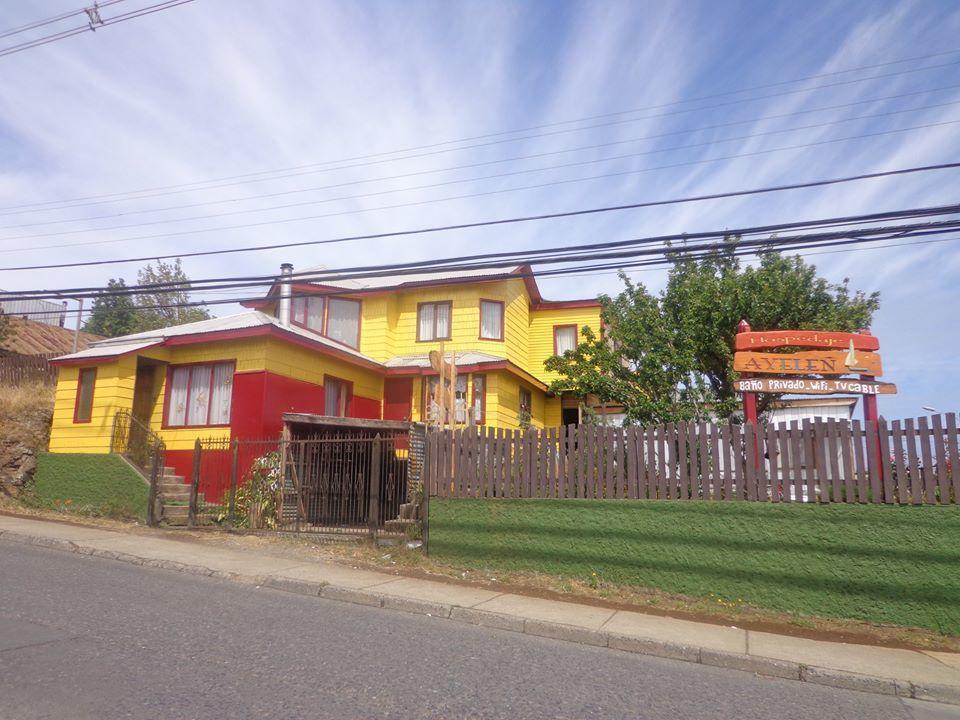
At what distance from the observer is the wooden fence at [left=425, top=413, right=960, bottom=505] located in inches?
323

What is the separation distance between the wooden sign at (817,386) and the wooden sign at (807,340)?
0.73 m

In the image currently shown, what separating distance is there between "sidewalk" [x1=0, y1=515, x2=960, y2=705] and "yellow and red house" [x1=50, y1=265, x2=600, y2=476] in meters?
5.44

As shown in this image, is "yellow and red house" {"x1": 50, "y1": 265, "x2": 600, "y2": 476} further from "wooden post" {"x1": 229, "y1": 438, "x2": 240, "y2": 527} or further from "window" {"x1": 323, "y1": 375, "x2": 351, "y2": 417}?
"wooden post" {"x1": 229, "y1": 438, "x2": 240, "y2": 527}

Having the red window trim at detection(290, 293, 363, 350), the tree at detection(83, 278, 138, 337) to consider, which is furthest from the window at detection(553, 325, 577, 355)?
the tree at detection(83, 278, 138, 337)

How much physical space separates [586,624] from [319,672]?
3312 mm

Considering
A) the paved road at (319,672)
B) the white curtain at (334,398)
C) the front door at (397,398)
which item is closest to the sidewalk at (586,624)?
the paved road at (319,672)

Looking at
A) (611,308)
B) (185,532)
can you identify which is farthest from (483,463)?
(611,308)

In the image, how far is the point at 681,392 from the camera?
16672 millimetres

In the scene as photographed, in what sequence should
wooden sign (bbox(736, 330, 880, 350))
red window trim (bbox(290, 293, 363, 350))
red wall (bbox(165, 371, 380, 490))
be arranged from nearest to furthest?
wooden sign (bbox(736, 330, 880, 350))
red wall (bbox(165, 371, 380, 490))
red window trim (bbox(290, 293, 363, 350))

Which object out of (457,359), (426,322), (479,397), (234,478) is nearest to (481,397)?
(479,397)

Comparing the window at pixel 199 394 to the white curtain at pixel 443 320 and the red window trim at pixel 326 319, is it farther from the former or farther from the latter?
the white curtain at pixel 443 320

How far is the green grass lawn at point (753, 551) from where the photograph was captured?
7.94m

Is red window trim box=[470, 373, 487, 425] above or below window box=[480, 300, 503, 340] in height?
below

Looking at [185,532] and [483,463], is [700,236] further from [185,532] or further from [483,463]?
[185,532]
